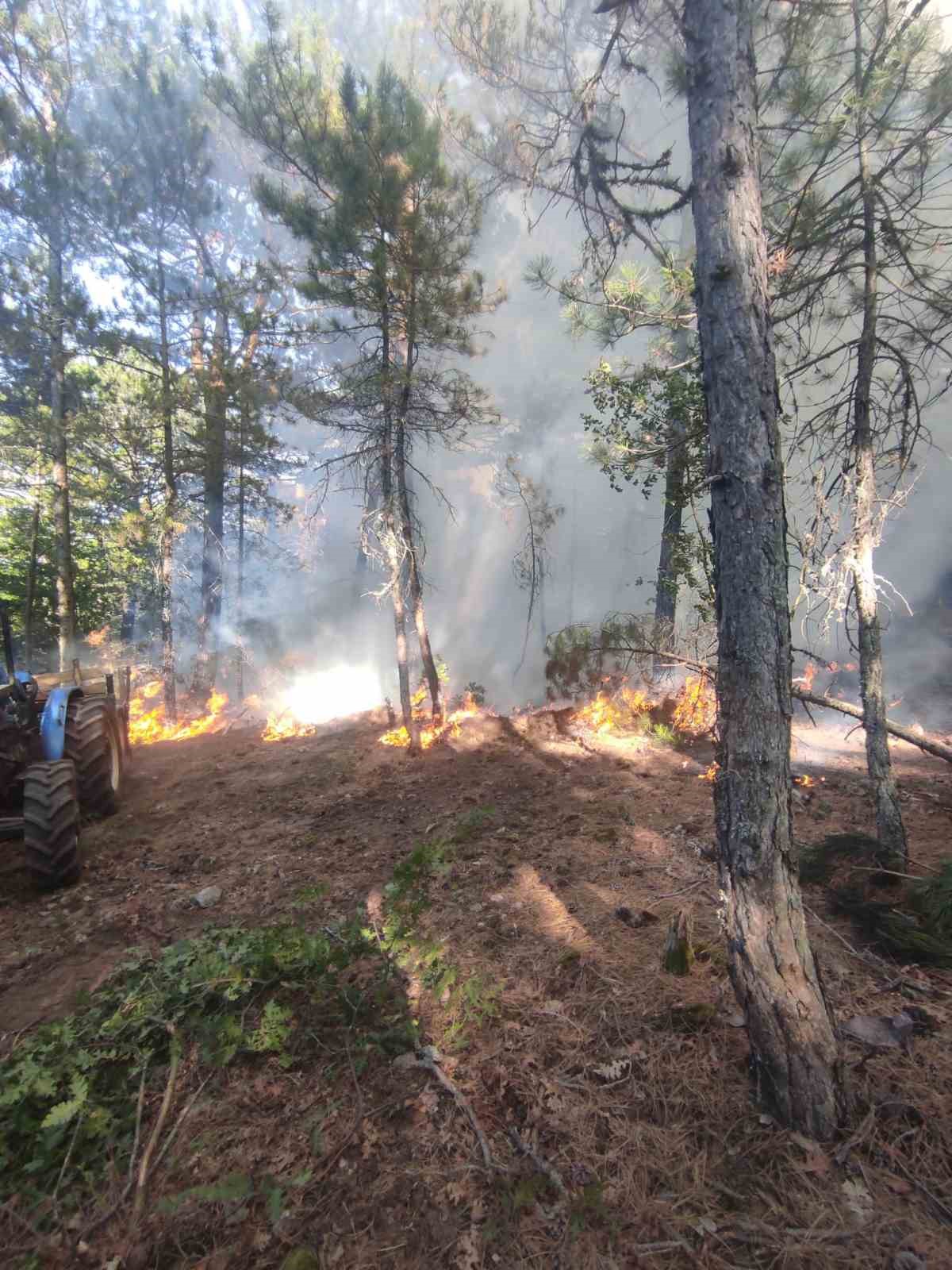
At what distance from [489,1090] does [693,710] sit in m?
7.91

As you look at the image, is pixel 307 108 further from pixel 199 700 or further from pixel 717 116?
pixel 199 700

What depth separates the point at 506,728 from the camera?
10414 mm

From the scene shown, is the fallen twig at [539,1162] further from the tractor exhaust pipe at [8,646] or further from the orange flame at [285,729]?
the orange flame at [285,729]

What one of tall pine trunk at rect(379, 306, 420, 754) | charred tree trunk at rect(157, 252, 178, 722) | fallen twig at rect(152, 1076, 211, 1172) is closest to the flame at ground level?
charred tree trunk at rect(157, 252, 178, 722)

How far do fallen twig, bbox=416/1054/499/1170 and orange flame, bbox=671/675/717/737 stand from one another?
22.9 ft

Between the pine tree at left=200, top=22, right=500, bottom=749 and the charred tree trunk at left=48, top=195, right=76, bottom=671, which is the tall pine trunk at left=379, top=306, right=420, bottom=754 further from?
the charred tree trunk at left=48, top=195, right=76, bottom=671

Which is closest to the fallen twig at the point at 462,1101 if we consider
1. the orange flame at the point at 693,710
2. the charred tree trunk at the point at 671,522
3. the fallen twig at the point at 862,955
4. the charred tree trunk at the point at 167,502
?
the fallen twig at the point at 862,955

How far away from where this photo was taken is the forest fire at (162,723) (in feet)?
42.6

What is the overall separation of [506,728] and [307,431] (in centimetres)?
3208

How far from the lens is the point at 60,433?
12867 millimetres

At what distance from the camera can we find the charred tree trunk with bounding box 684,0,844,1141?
260cm

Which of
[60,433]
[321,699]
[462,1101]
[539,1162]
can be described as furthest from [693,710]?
[60,433]

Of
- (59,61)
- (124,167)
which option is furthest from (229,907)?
(59,61)

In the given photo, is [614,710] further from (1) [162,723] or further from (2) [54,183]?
(2) [54,183]
